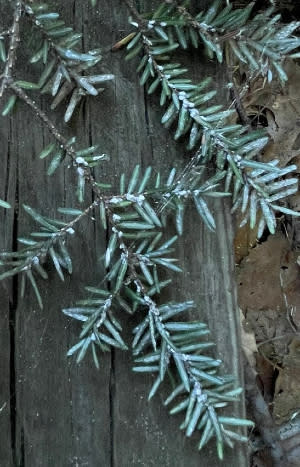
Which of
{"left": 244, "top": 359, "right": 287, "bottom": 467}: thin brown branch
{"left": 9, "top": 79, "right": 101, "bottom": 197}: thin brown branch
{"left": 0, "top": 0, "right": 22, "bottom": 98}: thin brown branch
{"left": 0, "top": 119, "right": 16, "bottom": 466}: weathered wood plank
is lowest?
{"left": 244, "top": 359, "right": 287, "bottom": 467}: thin brown branch

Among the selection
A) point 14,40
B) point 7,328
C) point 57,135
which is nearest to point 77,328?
point 7,328

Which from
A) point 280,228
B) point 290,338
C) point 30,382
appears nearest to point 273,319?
point 290,338

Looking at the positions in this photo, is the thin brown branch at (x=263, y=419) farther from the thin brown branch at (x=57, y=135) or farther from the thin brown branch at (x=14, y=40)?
the thin brown branch at (x=14, y=40)

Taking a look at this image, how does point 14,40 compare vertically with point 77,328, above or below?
above

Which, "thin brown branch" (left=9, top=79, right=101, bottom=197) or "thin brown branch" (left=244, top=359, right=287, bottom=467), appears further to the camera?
"thin brown branch" (left=244, top=359, right=287, bottom=467)

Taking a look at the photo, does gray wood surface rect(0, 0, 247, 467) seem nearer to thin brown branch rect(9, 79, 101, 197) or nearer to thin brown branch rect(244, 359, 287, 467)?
thin brown branch rect(9, 79, 101, 197)

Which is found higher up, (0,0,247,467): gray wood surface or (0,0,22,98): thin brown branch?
(0,0,22,98): thin brown branch

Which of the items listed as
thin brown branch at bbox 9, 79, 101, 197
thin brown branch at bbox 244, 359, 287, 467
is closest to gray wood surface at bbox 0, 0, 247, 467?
thin brown branch at bbox 9, 79, 101, 197

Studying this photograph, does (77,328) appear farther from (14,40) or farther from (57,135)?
(14,40)
